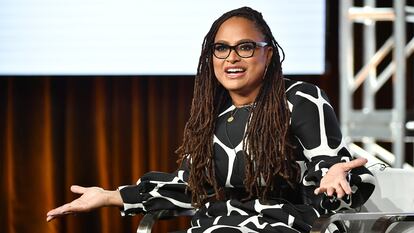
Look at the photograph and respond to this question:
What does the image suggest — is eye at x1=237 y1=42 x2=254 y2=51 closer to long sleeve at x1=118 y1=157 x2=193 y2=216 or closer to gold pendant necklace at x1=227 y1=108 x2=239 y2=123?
gold pendant necklace at x1=227 y1=108 x2=239 y2=123

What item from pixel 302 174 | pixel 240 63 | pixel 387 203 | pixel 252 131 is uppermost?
pixel 240 63

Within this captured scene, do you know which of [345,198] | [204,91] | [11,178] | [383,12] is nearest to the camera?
[345,198]

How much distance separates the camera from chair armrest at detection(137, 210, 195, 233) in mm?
2416

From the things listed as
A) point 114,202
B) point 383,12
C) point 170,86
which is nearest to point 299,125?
point 114,202

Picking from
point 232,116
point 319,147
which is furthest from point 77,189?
point 319,147

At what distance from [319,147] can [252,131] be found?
0.65 ft

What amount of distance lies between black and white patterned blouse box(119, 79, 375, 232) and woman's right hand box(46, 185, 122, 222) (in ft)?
0.90

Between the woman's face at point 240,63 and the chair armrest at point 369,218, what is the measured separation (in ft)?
1.47

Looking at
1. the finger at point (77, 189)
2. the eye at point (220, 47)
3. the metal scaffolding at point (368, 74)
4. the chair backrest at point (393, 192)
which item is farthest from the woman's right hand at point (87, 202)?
the metal scaffolding at point (368, 74)

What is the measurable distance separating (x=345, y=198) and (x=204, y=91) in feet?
1.80

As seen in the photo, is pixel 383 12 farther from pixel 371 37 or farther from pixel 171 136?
pixel 171 136

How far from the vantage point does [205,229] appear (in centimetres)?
233

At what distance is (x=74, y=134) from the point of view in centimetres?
497

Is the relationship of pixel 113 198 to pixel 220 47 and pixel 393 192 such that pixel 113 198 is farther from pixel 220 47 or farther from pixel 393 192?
pixel 393 192
